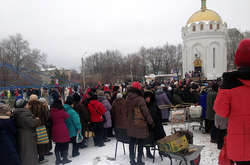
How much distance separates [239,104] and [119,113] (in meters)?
4.55

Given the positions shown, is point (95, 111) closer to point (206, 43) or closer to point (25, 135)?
point (25, 135)

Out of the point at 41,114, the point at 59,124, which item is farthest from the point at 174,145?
the point at 41,114

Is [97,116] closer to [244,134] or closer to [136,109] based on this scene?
[136,109]

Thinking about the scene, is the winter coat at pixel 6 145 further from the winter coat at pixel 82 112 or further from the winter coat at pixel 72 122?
the winter coat at pixel 82 112

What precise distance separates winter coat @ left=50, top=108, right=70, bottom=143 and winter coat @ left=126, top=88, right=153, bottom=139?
1.73m

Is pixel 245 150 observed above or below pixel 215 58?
below

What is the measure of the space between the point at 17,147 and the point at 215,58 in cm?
3487

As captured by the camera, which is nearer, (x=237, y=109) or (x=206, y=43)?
(x=237, y=109)

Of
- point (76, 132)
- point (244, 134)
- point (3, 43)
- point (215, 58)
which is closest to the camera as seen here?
point (244, 134)

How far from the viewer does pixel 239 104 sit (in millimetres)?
1932

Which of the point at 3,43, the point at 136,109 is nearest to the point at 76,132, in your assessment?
the point at 136,109

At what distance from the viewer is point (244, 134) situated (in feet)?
6.37

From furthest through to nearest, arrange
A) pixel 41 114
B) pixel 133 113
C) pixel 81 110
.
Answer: pixel 81 110 < pixel 41 114 < pixel 133 113

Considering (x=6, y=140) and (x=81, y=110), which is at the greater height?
(x=81, y=110)
